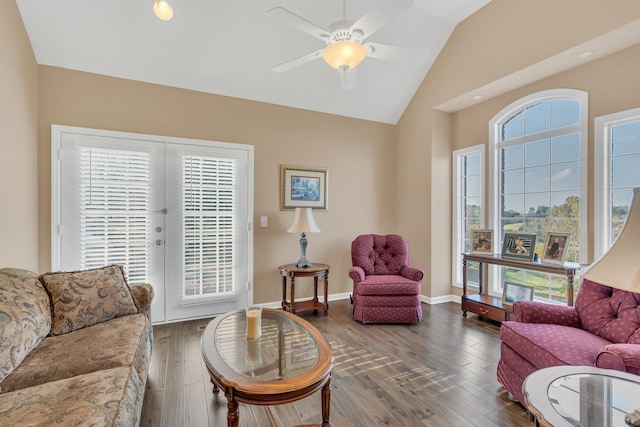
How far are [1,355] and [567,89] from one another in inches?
187

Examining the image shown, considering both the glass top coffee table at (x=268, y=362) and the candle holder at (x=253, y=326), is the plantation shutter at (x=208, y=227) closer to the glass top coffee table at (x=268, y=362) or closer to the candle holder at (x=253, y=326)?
the glass top coffee table at (x=268, y=362)

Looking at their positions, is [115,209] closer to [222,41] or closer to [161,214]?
[161,214]

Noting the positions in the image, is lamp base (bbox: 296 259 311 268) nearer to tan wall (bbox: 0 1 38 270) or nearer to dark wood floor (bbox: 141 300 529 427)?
dark wood floor (bbox: 141 300 529 427)

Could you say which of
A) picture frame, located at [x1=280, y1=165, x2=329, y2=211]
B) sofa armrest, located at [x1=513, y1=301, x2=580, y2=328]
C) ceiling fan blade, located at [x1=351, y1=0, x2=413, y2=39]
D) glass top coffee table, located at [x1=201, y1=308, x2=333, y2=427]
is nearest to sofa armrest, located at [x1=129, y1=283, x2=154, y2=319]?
glass top coffee table, located at [x1=201, y1=308, x2=333, y2=427]

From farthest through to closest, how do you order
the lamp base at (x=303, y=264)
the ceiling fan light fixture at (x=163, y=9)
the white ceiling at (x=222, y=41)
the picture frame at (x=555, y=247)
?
the lamp base at (x=303, y=264)
the picture frame at (x=555, y=247)
the white ceiling at (x=222, y=41)
the ceiling fan light fixture at (x=163, y=9)

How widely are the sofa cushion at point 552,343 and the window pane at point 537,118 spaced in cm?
234

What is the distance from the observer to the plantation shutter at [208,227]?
3.50 meters

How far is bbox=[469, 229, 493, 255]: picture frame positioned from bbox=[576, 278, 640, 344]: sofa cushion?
4.84 feet

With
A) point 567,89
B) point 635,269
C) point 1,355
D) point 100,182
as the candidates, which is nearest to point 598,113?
point 567,89

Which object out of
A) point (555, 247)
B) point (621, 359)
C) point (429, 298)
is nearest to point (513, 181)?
point (555, 247)

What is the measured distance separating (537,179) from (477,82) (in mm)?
1303

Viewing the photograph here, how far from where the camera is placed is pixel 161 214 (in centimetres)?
339

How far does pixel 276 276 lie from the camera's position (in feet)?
13.1

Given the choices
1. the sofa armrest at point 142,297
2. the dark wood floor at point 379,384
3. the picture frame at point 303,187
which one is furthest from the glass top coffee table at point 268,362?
the picture frame at point 303,187
